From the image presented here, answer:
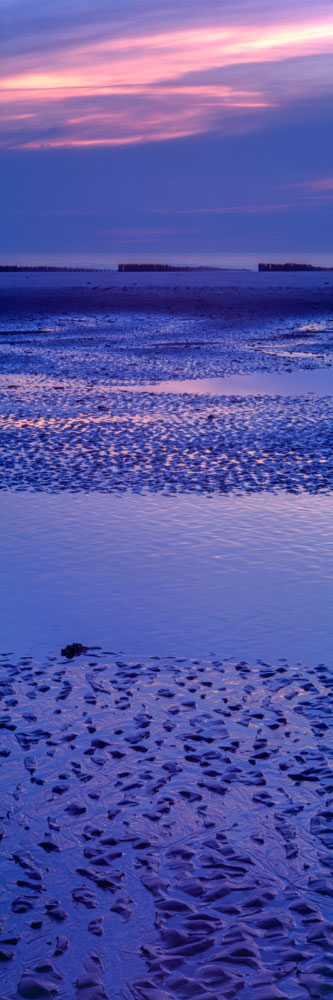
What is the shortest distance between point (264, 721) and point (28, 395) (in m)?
22.7

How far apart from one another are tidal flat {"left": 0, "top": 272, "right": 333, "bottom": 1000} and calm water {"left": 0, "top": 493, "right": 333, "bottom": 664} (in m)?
0.04

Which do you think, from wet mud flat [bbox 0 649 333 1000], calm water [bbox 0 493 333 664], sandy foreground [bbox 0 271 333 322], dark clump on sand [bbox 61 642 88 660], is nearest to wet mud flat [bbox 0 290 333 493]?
calm water [bbox 0 493 333 664]

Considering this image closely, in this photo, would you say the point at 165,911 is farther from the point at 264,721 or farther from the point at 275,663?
the point at 275,663

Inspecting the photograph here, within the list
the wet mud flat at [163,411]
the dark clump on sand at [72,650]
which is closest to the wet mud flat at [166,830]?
the dark clump on sand at [72,650]

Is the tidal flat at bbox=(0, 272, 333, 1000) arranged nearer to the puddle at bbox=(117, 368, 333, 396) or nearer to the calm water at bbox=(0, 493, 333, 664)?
the calm water at bbox=(0, 493, 333, 664)

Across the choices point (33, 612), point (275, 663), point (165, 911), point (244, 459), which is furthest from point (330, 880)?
point (244, 459)

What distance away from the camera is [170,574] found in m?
12.7

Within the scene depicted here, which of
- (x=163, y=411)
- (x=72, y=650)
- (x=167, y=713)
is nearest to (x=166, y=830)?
(x=167, y=713)

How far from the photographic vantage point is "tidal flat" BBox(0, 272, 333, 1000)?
581 cm

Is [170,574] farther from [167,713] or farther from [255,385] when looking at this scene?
[255,385]

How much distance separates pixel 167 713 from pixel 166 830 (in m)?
1.93

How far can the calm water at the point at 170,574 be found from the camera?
10.8 meters

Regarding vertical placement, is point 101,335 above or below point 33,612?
above

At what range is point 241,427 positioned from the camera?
76.8ft
